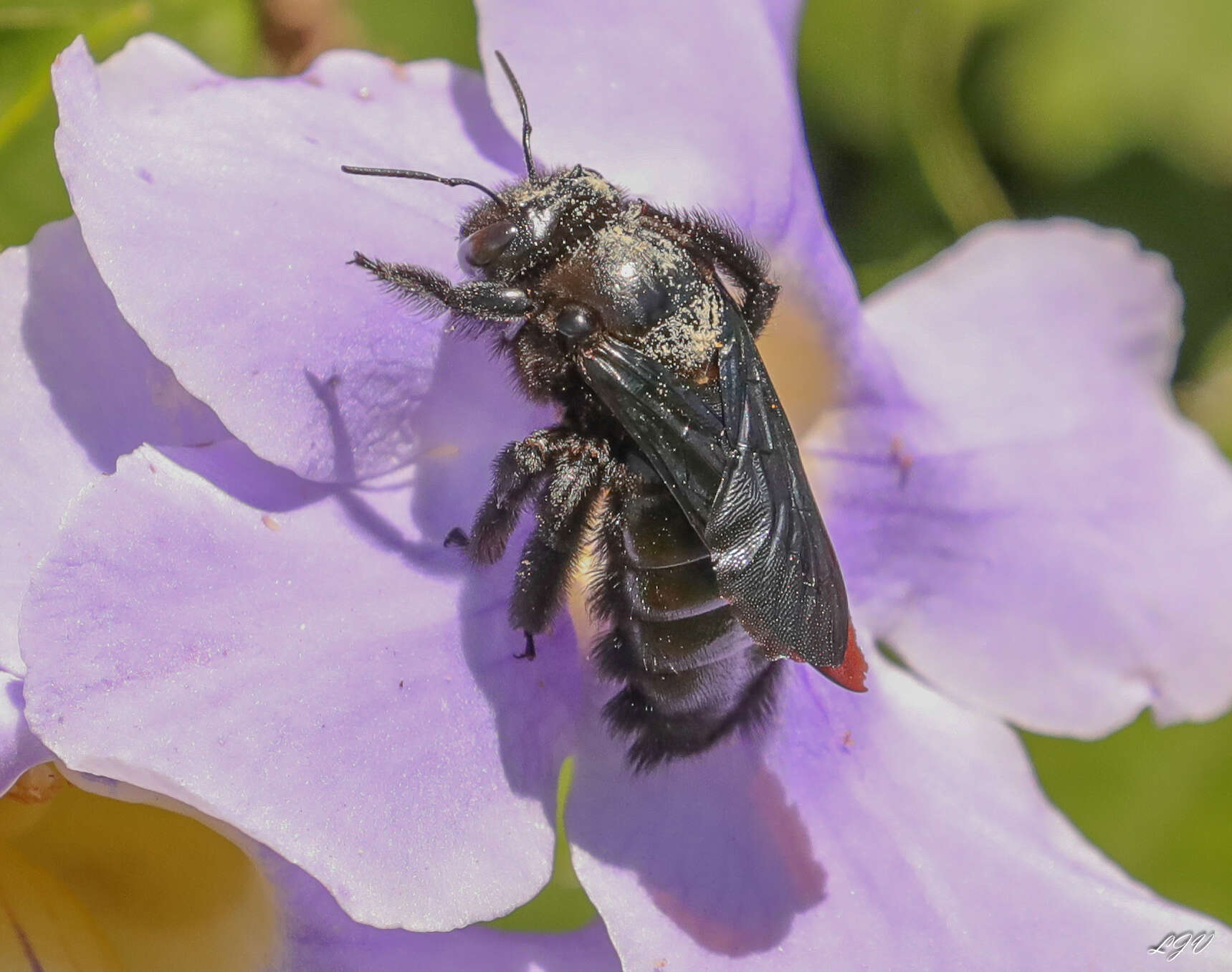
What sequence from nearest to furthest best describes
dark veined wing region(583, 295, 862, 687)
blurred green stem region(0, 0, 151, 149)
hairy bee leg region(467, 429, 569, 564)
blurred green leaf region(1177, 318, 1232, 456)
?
dark veined wing region(583, 295, 862, 687), hairy bee leg region(467, 429, 569, 564), blurred green stem region(0, 0, 151, 149), blurred green leaf region(1177, 318, 1232, 456)

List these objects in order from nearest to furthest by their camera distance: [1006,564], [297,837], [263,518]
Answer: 1. [297,837]
2. [263,518]
3. [1006,564]

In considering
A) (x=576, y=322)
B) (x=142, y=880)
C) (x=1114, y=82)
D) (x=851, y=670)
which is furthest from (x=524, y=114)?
(x=1114, y=82)

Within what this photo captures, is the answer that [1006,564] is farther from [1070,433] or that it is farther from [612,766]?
[612,766]

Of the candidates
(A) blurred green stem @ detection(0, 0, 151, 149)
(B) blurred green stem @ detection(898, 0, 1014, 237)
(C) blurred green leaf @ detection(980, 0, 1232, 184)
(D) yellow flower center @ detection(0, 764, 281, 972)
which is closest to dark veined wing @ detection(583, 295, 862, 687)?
(D) yellow flower center @ detection(0, 764, 281, 972)

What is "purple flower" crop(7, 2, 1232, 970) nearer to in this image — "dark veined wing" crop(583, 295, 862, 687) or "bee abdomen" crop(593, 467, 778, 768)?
"bee abdomen" crop(593, 467, 778, 768)

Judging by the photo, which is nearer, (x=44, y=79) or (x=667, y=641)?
(x=667, y=641)

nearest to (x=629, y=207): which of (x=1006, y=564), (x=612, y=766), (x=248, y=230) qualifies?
(x=248, y=230)

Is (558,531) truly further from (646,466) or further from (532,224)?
(532,224)
